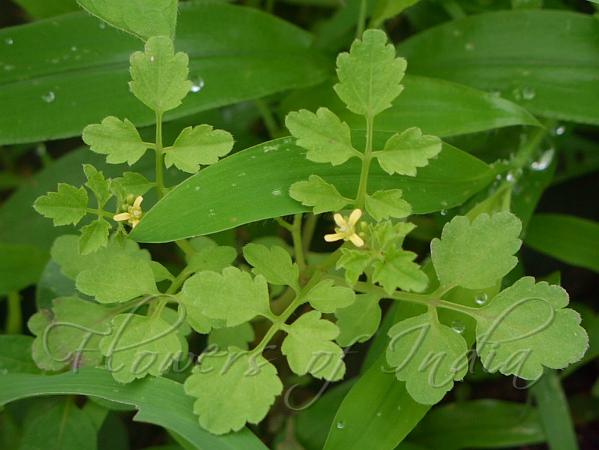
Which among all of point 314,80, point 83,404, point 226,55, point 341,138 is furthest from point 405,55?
point 83,404

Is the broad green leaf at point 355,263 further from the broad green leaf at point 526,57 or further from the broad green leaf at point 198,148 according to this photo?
the broad green leaf at point 526,57

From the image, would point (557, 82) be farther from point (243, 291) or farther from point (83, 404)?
point (83, 404)

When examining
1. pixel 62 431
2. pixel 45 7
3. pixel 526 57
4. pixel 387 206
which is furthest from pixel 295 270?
pixel 45 7

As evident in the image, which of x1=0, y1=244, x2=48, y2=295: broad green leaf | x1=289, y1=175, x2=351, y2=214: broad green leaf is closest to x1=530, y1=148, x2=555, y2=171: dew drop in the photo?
x1=289, y1=175, x2=351, y2=214: broad green leaf

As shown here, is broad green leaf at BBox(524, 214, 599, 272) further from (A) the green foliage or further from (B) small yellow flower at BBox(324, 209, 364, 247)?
(B) small yellow flower at BBox(324, 209, 364, 247)

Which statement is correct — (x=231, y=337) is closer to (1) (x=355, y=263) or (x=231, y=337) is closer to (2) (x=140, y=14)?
(1) (x=355, y=263)
